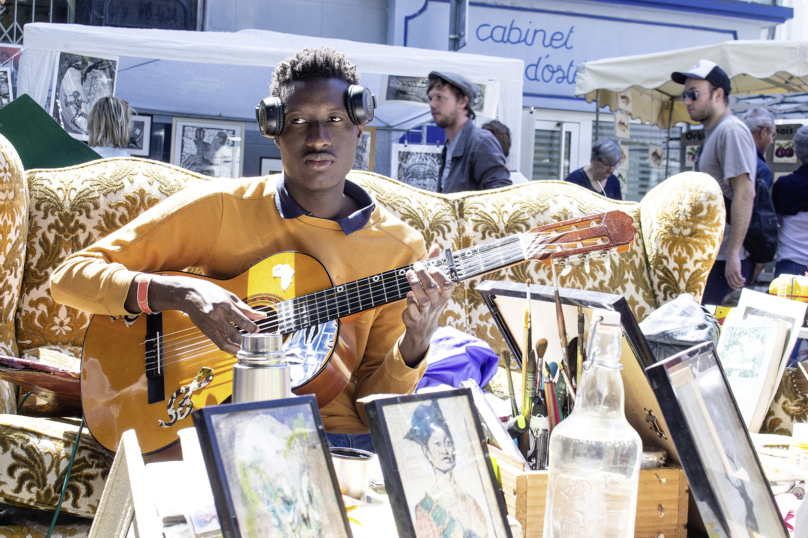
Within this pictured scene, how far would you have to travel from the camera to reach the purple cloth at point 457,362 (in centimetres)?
204

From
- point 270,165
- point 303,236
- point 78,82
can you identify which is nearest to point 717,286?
point 303,236

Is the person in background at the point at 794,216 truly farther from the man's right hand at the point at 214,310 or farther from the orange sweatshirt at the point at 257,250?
the man's right hand at the point at 214,310

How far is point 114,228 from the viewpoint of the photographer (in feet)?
7.65

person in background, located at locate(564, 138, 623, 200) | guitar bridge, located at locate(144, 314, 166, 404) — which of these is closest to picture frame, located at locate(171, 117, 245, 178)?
person in background, located at locate(564, 138, 623, 200)

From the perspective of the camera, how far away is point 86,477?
1557 mm

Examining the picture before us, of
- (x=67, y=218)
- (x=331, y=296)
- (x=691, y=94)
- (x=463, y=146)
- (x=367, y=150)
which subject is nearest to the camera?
(x=331, y=296)

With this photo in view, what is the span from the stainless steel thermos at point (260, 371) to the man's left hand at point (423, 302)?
72cm

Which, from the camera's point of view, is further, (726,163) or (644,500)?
(726,163)

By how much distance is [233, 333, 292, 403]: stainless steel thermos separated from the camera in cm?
79

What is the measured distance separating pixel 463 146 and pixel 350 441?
7.47 ft

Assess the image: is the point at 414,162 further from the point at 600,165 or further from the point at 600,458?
the point at 600,458

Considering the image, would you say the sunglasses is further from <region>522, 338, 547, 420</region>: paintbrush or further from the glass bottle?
the glass bottle

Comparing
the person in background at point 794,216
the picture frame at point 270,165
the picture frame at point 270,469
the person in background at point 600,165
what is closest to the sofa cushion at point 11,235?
the picture frame at point 270,469

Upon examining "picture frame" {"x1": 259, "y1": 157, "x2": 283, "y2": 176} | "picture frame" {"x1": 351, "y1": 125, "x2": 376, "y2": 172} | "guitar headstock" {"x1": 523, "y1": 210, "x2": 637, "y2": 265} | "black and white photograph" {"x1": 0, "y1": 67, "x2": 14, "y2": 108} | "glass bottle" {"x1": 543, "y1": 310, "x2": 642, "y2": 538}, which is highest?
"black and white photograph" {"x1": 0, "y1": 67, "x2": 14, "y2": 108}
